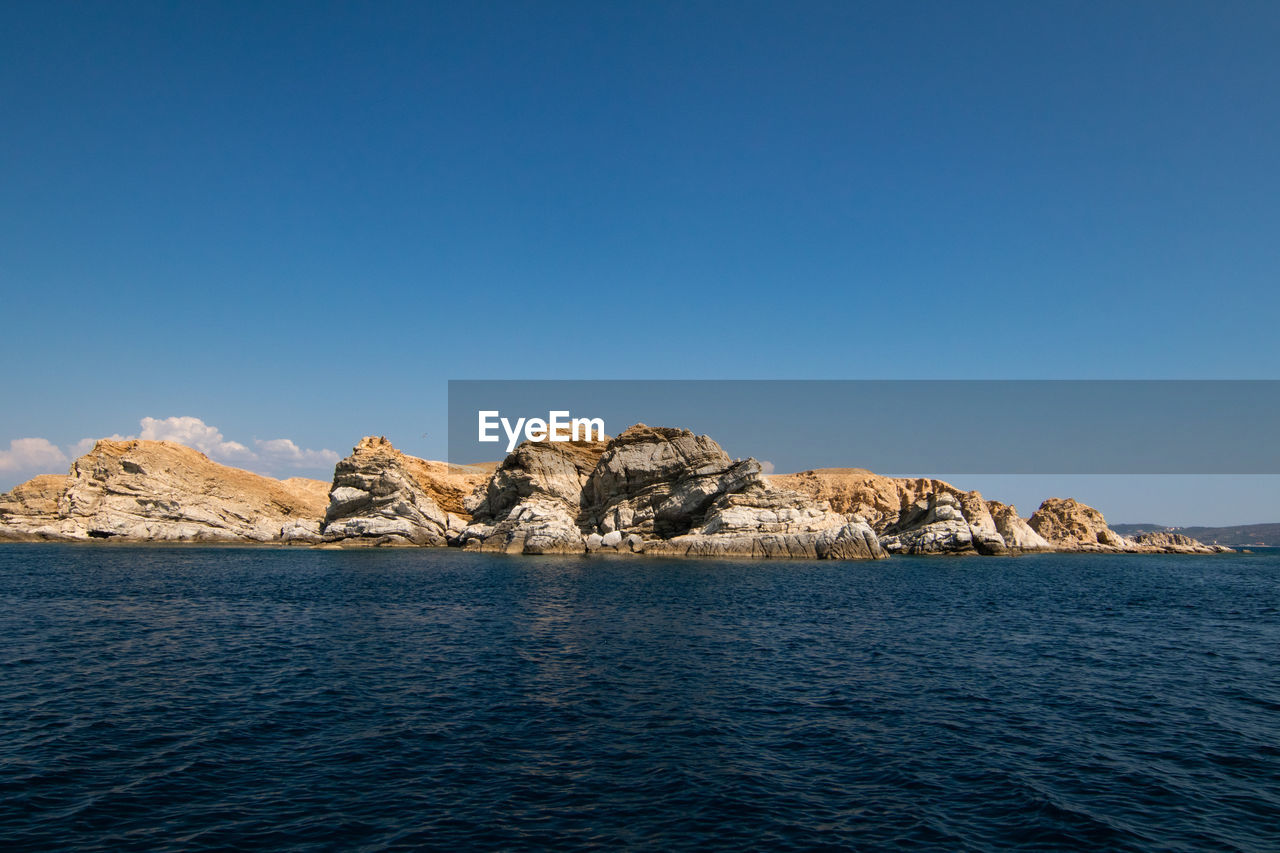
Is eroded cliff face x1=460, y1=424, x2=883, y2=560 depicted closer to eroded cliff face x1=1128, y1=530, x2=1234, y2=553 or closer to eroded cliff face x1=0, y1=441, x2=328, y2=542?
eroded cliff face x1=0, y1=441, x2=328, y2=542

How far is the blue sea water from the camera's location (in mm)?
12094

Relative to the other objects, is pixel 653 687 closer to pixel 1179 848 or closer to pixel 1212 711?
pixel 1179 848

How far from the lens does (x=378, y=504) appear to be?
87375 mm

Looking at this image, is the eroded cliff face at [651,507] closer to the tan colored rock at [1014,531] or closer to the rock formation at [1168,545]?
the tan colored rock at [1014,531]

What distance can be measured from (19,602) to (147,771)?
3144 centimetres

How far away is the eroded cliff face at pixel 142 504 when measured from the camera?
289ft

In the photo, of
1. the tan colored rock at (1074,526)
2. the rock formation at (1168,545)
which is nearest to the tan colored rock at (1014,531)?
the tan colored rock at (1074,526)

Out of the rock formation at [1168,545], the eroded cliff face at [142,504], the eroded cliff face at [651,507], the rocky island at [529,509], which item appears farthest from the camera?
the rock formation at [1168,545]

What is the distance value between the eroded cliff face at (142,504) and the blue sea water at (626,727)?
6030 cm

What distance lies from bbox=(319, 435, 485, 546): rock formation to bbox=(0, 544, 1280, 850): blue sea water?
48.2 meters

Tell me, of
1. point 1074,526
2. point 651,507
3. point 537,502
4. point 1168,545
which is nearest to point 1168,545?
point 1168,545

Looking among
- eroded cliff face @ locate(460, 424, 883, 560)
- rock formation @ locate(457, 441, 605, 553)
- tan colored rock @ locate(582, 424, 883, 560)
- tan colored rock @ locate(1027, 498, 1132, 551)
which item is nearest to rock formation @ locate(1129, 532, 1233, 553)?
tan colored rock @ locate(1027, 498, 1132, 551)

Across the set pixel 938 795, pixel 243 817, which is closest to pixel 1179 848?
pixel 938 795

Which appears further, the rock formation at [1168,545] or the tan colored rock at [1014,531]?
the rock formation at [1168,545]
